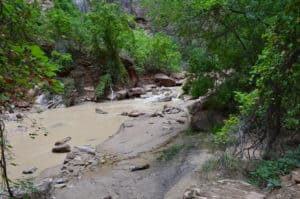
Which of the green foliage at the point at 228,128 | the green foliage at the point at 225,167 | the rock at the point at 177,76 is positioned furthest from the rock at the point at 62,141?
the rock at the point at 177,76

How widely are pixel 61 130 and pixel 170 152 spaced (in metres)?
4.80

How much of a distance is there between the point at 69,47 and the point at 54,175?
12.5 m

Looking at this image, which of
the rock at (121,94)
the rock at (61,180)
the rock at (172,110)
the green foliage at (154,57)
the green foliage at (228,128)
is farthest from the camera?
the green foliage at (154,57)

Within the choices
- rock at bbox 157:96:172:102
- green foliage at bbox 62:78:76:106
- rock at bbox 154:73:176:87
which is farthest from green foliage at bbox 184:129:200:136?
rock at bbox 154:73:176:87

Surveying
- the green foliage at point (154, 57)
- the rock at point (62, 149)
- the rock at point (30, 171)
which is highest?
the green foliage at point (154, 57)

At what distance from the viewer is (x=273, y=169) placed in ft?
14.8

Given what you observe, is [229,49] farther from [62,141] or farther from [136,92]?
[136,92]

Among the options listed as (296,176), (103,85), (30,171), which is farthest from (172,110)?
(296,176)

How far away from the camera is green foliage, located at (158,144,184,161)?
6.79m

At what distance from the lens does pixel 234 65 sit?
7.96m

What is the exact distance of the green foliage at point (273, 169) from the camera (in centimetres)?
431

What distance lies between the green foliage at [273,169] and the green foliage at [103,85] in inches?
484

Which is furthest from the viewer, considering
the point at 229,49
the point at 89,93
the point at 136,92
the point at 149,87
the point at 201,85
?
the point at 149,87

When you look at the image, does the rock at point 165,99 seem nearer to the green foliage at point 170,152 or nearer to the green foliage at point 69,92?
the green foliage at point 69,92
